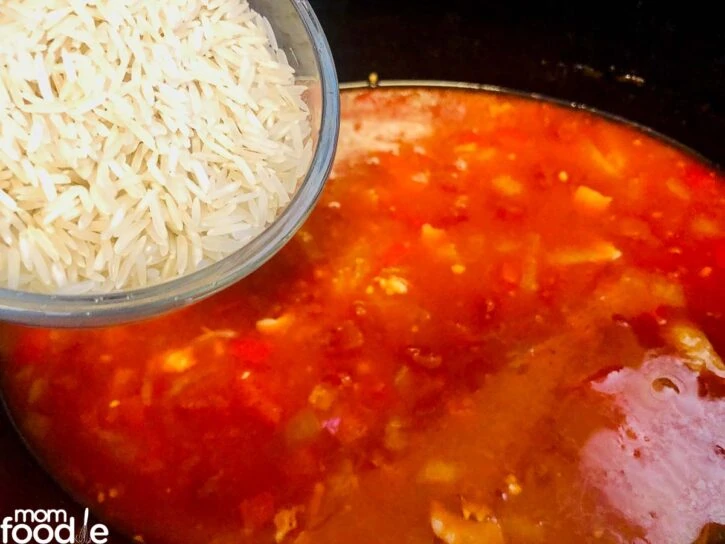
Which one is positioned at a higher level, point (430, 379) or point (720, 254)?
point (720, 254)

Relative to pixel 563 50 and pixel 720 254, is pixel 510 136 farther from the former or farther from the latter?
pixel 720 254

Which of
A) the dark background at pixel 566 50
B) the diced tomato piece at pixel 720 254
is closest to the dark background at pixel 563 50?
the dark background at pixel 566 50

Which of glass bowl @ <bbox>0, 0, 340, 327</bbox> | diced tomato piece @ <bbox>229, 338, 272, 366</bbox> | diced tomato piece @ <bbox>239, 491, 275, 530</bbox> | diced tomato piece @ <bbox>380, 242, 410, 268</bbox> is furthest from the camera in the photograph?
diced tomato piece @ <bbox>380, 242, 410, 268</bbox>

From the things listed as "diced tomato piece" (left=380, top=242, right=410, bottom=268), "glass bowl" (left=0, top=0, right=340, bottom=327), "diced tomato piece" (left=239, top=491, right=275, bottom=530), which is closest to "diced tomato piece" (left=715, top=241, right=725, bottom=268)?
"diced tomato piece" (left=380, top=242, right=410, bottom=268)

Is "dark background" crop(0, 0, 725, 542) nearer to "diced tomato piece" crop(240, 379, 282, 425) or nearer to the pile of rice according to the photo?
the pile of rice

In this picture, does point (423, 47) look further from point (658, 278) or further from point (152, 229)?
point (152, 229)

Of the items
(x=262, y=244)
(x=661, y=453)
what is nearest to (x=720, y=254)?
(x=661, y=453)

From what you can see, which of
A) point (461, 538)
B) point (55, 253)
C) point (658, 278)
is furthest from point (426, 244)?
point (55, 253)
